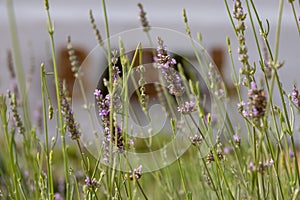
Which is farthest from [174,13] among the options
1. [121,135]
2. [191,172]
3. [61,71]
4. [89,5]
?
[121,135]

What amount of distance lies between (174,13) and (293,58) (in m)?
1.62

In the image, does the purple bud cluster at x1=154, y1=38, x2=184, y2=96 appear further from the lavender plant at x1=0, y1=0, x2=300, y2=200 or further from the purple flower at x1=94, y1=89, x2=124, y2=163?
the purple flower at x1=94, y1=89, x2=124, y2=163

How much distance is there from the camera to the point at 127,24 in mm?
7680

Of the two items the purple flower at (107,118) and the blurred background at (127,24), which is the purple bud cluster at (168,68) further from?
the blurred background at (127,24)

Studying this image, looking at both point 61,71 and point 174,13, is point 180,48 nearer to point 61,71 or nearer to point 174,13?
point 174,13

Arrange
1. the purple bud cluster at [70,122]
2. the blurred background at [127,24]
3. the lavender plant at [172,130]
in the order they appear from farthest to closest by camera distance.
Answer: the blurred background at [127,24], the purple bud cluster at [70,122], the lavender plant at [172,130]

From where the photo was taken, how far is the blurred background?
7453mm

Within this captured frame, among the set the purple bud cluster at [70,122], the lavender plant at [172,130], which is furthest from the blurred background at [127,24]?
the purple bud cluster at [70,122]

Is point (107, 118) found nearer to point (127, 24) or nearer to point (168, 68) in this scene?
point (168, 68)

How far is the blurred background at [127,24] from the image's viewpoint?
7.45m

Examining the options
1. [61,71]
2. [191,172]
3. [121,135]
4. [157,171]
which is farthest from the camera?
[61,71]

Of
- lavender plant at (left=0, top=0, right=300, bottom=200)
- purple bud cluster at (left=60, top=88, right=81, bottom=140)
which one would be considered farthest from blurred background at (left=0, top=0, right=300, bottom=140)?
purple bud cluster at (left=60, top=88, right=81, bottom=140)

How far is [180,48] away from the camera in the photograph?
7691 millimetres

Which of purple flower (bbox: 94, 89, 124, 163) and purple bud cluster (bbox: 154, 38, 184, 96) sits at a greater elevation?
purple bud cluster (bbox: 154, 38, 184, 96)
